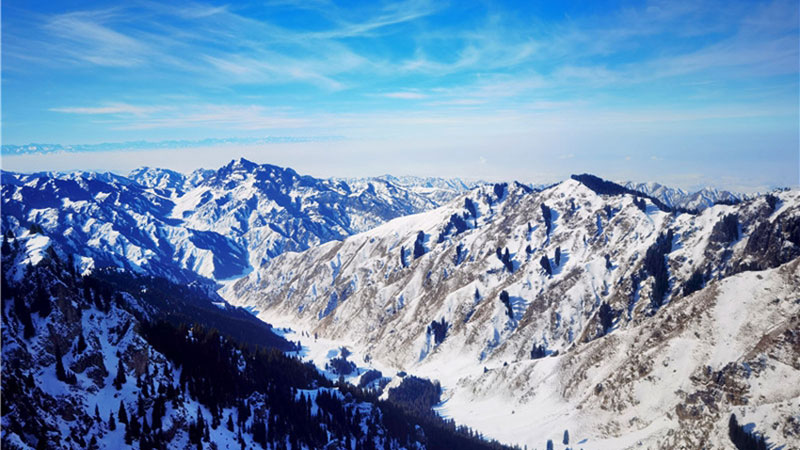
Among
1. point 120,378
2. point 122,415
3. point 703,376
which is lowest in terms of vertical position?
point 703,376

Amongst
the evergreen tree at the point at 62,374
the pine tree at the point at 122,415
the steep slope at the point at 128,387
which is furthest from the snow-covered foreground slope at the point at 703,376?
the evergreen tree at the point at 62,374

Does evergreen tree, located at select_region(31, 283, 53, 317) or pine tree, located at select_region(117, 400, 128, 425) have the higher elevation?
evergreen tree, located at select_region(31, 283, 53, 317)

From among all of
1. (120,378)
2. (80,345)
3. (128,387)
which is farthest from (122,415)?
(80,345)

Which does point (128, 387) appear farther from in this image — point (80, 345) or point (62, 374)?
point (62, 374)

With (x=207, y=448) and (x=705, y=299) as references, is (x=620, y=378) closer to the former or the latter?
(x=705, y=299)

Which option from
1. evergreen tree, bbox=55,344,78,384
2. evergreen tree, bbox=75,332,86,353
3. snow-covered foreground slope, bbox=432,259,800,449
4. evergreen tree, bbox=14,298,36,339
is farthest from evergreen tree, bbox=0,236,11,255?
snow-covered foreground slope, bbox=432,259,800,449

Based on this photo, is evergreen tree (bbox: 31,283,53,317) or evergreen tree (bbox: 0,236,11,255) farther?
evergreen tree (bbox: 0,236,11,255)

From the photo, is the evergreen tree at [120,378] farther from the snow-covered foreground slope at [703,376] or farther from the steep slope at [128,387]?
the snow-covered foreground slope at [703,376]

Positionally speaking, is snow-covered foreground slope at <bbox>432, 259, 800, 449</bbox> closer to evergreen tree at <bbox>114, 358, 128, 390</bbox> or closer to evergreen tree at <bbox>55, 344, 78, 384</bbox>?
evergreen tree at <bbox>114, 358, 128, 390</bbox>

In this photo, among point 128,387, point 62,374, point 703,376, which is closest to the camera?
point 62,374

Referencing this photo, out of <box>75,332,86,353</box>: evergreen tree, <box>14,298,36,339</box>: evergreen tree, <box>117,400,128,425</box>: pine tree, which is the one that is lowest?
<box>117,400,128,425</box>: pine tree

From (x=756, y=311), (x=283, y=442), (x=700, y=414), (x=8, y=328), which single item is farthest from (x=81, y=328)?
(x=756, y=311)

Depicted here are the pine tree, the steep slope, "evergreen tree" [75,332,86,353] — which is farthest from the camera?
"evergreen tree" [75,332,86,353]
